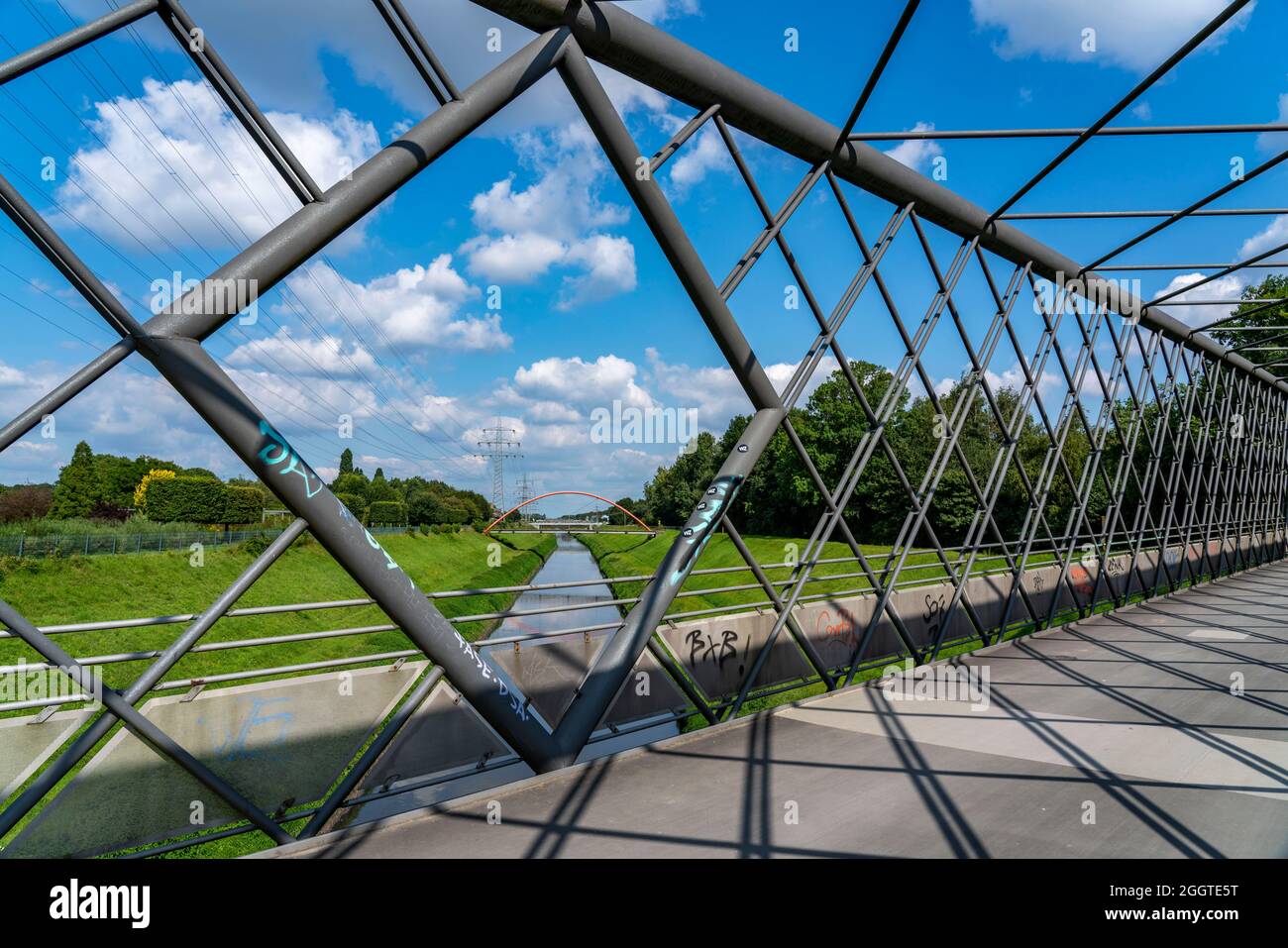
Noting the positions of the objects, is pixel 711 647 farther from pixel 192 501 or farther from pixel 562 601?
pixel 562 601

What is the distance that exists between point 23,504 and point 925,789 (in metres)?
33.9

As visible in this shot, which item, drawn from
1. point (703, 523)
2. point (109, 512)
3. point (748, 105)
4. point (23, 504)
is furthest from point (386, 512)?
point (748, 105)

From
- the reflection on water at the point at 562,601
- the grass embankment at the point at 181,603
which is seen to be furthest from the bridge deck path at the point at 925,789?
the grass embankment at the point at 181,603

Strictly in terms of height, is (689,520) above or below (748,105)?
below

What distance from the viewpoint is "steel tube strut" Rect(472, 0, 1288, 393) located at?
254 inches

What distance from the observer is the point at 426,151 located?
5418 millimetres

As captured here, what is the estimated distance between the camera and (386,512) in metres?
59.1

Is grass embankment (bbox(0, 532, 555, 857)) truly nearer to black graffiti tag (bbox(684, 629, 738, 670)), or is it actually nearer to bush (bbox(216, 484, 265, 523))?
bush (bbox(216, 484, 265, 523))

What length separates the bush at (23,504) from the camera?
25.8 metres

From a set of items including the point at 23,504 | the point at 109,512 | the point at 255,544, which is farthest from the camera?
the point at 109,512
